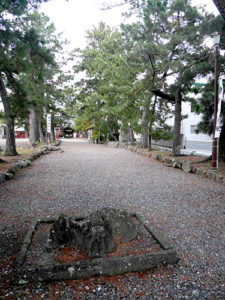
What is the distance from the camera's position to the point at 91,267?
1.89 metres

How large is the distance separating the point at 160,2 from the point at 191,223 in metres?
5.62

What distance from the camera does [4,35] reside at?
5516 mm

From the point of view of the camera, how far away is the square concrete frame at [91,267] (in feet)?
5.93

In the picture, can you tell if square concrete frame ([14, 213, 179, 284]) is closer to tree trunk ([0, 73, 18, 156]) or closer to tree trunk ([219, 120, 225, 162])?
tree trunk ([219, 120, 225, 162])

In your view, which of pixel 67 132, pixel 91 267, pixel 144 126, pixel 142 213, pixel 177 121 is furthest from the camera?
pixel 67 132

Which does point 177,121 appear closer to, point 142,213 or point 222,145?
→ point 222,145

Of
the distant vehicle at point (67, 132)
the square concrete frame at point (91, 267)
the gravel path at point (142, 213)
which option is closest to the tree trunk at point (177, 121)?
the gravel path at point (142, 213)

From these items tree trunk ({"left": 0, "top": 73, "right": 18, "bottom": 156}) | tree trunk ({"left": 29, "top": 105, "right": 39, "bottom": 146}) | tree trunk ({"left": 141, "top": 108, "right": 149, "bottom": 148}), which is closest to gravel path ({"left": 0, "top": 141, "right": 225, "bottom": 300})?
tree trunk ({"left": 0, "top": 73, "right": 18, "bottom": 156})

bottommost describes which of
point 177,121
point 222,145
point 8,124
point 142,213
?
point 142,213

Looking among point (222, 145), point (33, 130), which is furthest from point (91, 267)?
point (33, 130)

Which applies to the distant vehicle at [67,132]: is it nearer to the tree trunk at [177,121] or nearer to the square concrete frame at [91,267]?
the tree trunk at [177,121]

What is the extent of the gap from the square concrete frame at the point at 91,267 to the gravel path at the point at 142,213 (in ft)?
0.17

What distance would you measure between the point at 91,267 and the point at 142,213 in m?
1.64

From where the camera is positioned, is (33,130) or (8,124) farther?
(33,130)
